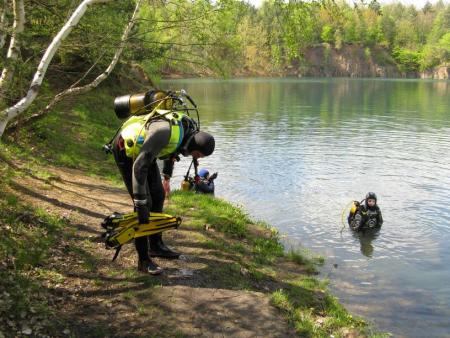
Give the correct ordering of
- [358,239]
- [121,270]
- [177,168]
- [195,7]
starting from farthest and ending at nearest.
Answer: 1. [177,168]
2. [358,239]
3. [195,7]
4. [121,270]

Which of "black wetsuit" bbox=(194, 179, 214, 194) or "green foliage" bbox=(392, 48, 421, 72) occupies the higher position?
"green foliage" bbox=(392, 48, 421, 72)

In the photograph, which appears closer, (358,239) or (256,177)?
(358,239)

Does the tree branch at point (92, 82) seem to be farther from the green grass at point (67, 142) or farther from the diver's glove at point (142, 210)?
the diver's glove at point (142, 210)

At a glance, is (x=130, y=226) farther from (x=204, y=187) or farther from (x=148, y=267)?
(x=204, y=187)

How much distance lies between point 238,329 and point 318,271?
4835mm

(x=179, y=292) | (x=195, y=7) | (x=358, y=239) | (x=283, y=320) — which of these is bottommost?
(x=358, y=239)

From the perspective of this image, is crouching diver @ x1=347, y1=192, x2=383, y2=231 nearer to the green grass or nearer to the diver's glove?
the green grass

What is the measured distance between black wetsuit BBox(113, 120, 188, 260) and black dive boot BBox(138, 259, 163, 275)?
0.07 meters

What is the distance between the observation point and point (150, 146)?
19.0 ft

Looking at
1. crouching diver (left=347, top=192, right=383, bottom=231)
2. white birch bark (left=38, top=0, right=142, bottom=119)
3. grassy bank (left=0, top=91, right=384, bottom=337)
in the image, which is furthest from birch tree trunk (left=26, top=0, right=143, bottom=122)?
crouching diver (left=347, top=192, right=383, bottom=231)

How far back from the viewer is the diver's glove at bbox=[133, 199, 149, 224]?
19.6ft

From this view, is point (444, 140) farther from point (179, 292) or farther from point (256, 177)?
point (179, 292)

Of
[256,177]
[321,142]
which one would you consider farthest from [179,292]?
[321,142]

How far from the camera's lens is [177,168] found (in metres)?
20.9
